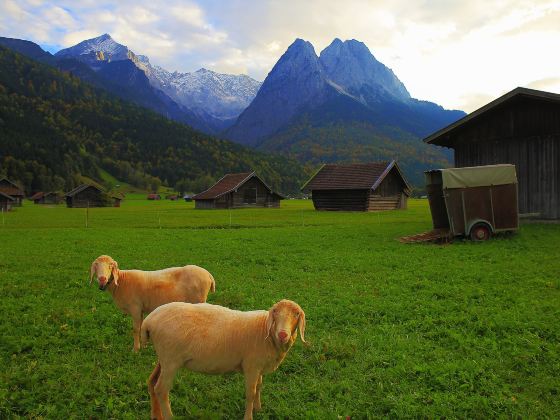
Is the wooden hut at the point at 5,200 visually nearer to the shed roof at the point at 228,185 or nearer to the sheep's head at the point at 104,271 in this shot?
the shed roof at the point at 228,185

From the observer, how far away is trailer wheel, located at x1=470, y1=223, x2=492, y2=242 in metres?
19.1

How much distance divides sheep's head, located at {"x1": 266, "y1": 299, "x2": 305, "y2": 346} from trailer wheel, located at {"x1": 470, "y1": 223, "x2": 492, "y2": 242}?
16.6 meters

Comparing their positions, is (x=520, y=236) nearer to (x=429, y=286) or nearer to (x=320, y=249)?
(x=320, y=249)

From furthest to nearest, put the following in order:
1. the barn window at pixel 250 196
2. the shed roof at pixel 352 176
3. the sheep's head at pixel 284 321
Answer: the barn window at pixel 250 196 → the shed roof at pixel 352 176 → the sheep's head at pixel 284 321

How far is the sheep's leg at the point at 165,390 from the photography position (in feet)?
16.5

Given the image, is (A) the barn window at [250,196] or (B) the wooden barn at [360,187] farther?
(A) the barn window at [250,196]

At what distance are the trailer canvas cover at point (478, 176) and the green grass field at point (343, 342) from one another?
170 inches

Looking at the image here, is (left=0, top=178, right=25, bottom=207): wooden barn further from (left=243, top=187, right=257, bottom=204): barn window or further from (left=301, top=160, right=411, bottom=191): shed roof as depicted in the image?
(left=301, top=160, right=411, bottom=191): shed roof

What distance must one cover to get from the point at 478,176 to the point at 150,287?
16.6 metres

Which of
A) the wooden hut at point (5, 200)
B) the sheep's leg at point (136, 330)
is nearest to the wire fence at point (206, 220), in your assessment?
the sheep's leg at point (136, 330)

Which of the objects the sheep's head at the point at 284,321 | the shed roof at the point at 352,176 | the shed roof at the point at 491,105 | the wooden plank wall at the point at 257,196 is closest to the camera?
the sheep's head at the point at 284,321

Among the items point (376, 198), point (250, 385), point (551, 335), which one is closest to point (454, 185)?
point (551, 335)

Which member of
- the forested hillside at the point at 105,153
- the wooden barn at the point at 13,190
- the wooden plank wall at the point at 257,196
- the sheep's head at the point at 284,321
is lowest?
the sheep's head at the point at 284,321

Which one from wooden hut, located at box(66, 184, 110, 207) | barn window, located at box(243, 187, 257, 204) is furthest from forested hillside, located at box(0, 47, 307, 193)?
barn window, located at box(243, 187, 257, 204)
